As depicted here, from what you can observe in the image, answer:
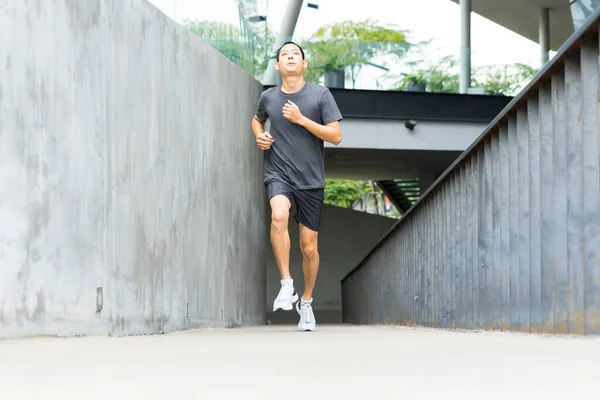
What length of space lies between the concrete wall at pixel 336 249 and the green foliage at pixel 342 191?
15.7m

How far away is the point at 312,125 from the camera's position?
6.91 metres

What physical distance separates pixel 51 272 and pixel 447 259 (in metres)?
3.76

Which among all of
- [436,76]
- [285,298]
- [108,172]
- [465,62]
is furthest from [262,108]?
[465,62]

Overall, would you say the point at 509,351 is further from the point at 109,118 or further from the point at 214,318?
the point at 214,318

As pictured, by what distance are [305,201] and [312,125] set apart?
2.14 feet

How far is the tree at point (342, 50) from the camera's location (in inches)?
516

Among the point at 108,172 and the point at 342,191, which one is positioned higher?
the point at 342,191

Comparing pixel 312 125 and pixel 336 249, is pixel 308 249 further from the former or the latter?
pixel 336 249

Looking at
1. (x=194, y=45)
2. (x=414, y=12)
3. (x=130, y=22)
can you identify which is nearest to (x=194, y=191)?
(x=194, y=45)

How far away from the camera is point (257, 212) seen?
1018cm

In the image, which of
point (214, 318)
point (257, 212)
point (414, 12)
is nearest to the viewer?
point (214, 318)

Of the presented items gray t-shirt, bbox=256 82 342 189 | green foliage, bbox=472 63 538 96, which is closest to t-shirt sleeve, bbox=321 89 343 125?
gray t-shirt, bbox=256 82 342 189

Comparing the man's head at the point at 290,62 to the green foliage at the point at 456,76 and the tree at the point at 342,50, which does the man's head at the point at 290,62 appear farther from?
the green foliage at the point at 456,76

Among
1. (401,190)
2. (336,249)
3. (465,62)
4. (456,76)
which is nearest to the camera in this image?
(456,76)
